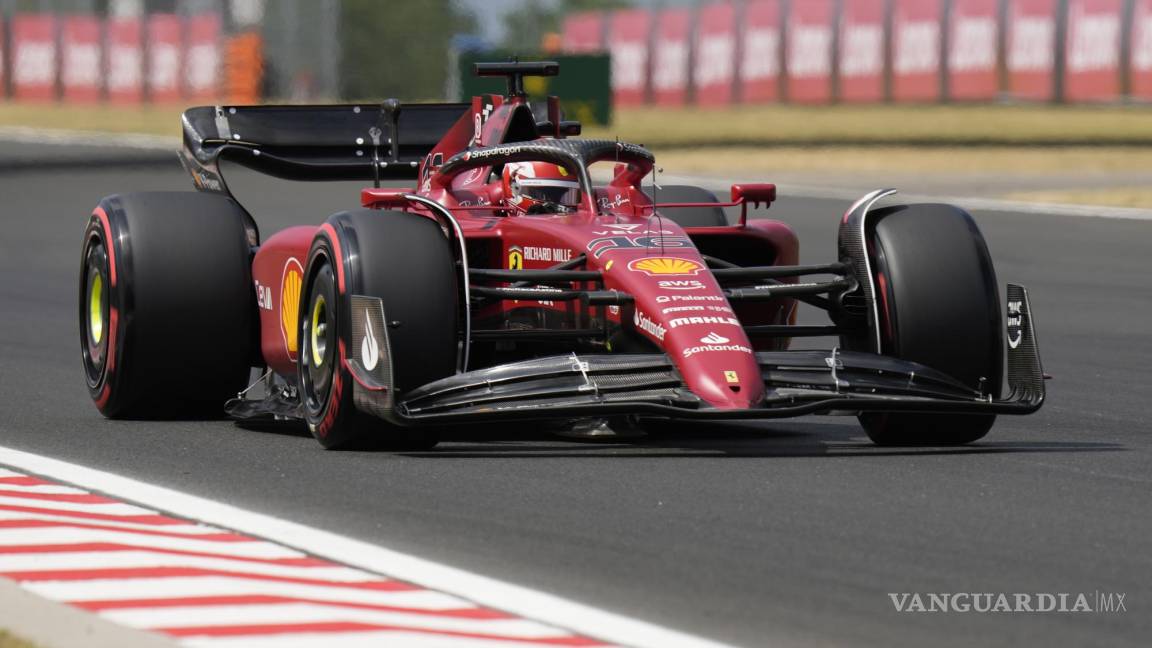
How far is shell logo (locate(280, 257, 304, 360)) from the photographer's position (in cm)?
950

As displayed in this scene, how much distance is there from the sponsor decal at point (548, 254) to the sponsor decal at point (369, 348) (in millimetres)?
1030

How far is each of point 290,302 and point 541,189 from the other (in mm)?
1220

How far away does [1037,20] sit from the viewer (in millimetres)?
45469

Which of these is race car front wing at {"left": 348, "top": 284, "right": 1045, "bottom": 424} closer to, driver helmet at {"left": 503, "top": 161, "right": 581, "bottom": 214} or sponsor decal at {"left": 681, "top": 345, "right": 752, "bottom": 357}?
sponsor decal at {"left": 681, "top": 345, "right": 752, "bottom": 357}

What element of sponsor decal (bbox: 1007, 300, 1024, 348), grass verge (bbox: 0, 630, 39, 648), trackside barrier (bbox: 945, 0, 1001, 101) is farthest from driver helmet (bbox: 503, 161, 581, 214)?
trackside barrier (bbox: 945, 0, 1001, 101)

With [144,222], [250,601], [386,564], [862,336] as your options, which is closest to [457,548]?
[386,564]

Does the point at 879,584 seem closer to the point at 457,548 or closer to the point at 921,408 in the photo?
the point at 457,548

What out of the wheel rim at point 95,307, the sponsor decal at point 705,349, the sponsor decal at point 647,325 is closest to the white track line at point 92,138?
the wheel rim at point 95,307

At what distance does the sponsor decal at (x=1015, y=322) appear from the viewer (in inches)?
345

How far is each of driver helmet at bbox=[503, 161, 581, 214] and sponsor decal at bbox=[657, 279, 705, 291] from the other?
1.33 meters

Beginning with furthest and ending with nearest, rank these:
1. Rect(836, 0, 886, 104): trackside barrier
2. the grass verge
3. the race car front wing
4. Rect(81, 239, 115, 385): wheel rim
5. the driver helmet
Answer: Rect(836, 0, 886, 104): trackside barrier < Rect(81, 239, 115, 385): wheel rim < the driver helmet < the race car front wing < the grass verge

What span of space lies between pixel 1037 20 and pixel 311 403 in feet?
127

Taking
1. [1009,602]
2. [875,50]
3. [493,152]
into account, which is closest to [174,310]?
[493,152]

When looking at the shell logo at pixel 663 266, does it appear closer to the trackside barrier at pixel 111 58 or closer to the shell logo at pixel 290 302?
the shell logo at pixel 290 302
